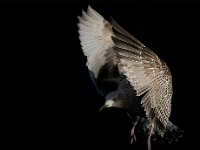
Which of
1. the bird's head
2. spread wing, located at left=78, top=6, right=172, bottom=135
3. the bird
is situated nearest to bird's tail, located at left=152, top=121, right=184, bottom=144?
the bird

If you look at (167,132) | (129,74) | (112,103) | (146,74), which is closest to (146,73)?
(146,74)

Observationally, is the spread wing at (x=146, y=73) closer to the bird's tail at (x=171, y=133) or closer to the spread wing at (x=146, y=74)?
the spread wing at (x=146, y=74)

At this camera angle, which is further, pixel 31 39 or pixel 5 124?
pixel 31 39

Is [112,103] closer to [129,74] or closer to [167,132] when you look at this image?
[167,132]

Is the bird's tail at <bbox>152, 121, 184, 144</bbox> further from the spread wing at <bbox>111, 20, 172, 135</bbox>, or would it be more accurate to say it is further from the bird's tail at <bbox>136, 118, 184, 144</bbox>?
the spread wing at <bbox>111, 20, 172, 135</bbox>

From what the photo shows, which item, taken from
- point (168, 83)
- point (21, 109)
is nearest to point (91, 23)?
point (168, 83)

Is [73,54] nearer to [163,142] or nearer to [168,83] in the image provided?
[163,142]

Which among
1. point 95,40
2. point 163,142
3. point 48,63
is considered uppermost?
point 95,40

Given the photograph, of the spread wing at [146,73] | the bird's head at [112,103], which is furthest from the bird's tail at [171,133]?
the spread wing at [146,73]
